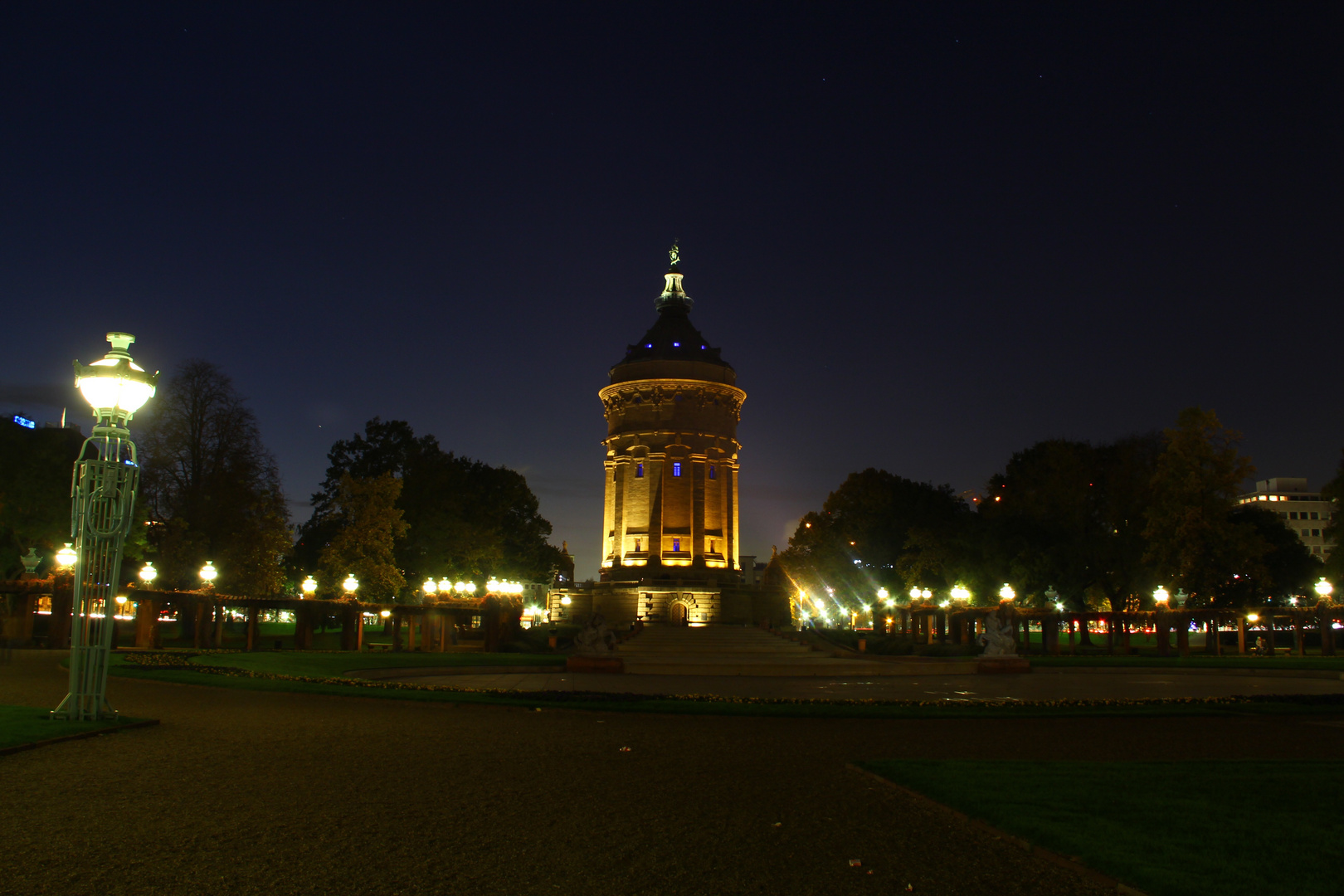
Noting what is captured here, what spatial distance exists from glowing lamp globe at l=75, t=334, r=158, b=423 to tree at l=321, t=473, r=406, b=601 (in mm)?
37184

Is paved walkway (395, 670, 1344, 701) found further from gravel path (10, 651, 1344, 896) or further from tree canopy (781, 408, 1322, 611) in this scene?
tree canopy (781, 408, 1322, 611)

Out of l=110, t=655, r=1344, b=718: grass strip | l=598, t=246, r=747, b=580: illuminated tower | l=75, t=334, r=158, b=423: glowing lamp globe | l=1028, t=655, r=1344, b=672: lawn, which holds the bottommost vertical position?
l=1028, t=655, r=1344, b=672: lawn

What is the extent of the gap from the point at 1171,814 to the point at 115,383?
621 inches

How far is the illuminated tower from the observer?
81.4 meters

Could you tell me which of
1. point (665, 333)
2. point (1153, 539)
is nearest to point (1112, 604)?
point (1153, 539)

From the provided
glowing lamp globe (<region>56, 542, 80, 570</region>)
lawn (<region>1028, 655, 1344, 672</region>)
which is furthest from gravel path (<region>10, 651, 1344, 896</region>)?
glowing lamp globe (<region>56, 542, 80, 570</region>)

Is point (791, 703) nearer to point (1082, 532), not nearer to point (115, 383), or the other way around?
point (115, 383)

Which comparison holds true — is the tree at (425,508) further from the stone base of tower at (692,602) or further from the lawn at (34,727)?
A: the lawn at (34,727)

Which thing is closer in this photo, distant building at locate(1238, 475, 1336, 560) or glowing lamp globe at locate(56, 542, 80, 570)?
glowing lamp globe at locate(56, 542, 80, 570)

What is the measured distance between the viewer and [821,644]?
49438 millimetres

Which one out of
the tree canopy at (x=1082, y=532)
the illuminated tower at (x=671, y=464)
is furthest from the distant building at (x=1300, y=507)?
the illuminated tower at (x=671, y=464)

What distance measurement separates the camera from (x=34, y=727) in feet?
45.2

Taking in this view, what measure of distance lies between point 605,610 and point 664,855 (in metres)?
68.0

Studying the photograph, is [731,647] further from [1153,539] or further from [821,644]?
[1153,539]
